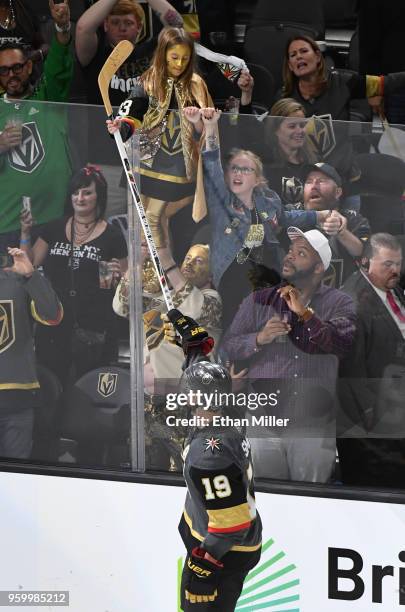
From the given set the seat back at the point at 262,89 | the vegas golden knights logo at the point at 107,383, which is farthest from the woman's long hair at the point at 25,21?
the vegas golden knights logo at the point at 107,383

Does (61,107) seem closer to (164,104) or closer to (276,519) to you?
(164,104)

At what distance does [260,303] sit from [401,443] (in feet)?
2.48

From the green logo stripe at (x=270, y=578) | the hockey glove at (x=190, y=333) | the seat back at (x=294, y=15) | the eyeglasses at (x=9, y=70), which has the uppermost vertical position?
the seat back at (x=294, y=15)

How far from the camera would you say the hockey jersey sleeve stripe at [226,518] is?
14.6 ft

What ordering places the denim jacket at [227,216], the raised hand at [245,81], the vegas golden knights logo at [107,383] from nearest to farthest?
the denim jacket at [227,216] < the vegas golden knights logo at [107,383] < the raised hand at [245,81]

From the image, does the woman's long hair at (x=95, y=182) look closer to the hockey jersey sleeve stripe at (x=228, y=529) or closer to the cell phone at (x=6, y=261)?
the cell phone at (x=6, y=261)

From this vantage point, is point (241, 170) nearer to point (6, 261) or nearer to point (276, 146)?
point (276, 146)

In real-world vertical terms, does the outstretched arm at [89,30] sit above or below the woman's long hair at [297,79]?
above

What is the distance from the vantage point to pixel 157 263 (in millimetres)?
4691

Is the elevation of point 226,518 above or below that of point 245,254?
below

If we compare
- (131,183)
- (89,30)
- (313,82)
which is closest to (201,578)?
(131,183)

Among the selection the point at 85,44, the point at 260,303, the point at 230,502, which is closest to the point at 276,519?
the point at 230,502

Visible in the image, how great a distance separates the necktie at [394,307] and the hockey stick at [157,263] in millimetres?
691

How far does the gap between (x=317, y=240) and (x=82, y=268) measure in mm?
916
